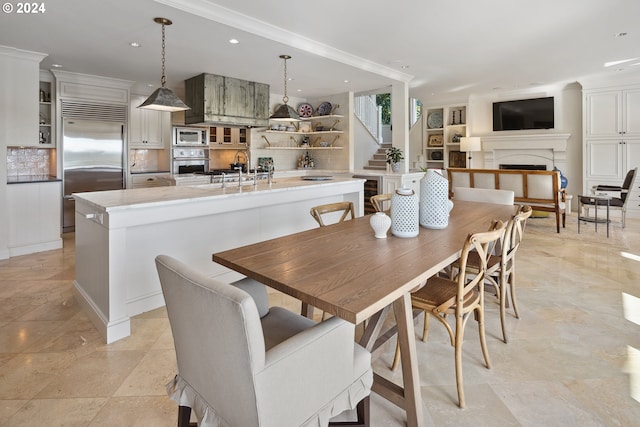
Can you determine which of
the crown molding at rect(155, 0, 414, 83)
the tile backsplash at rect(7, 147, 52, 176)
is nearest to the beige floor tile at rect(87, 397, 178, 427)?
the crown molding at rect(155, 0, 414, 83)

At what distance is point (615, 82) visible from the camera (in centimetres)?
687

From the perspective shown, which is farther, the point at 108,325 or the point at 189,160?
the point at 189,160

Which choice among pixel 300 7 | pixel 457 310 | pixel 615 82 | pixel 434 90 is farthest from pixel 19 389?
pixel 615 82

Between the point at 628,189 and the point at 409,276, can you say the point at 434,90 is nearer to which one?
the point at 628,189

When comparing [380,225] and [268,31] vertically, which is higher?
[268,31]

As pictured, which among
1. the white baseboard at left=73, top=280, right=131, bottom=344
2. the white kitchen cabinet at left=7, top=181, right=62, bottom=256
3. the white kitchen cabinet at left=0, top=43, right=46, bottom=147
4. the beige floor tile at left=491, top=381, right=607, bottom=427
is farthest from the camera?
the white kitchen cabinet at left=7, top=181, right=62, bottom=256

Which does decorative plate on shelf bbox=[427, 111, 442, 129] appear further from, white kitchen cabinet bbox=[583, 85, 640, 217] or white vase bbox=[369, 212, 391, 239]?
white vase bbox=[369, 212, 391, 239]

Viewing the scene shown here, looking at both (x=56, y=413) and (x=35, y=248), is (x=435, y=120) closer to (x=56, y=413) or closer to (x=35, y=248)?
(x=35, y=248)

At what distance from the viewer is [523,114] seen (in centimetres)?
797

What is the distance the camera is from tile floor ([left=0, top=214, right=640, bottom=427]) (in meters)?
1.72

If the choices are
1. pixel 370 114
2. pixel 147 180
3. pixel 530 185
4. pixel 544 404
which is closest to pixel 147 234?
pixel 544 404

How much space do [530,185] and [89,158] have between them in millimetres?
7177

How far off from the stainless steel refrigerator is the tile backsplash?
0.97 feet

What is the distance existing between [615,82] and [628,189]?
2620 millimetres
